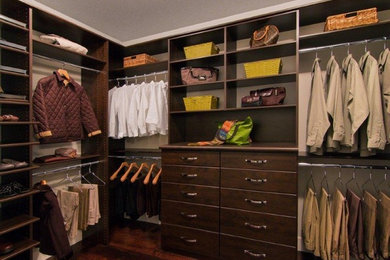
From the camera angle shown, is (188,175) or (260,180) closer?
(260,180)

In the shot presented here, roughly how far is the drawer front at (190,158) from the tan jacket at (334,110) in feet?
3.03

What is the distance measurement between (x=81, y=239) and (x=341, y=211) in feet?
8.66

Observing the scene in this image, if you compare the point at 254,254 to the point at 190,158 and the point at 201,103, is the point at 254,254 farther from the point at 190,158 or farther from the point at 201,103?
the point at 201,103

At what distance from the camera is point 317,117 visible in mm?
1771

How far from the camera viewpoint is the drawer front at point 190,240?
1.94m

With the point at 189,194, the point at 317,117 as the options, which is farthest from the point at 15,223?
the point at 317,117

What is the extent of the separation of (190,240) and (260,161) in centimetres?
99

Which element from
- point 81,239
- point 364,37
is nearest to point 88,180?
point 81,239

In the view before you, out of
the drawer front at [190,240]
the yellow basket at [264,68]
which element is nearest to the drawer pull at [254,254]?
the drawer front at [190,240]

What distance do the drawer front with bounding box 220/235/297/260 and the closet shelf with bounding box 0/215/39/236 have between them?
60.6 inches

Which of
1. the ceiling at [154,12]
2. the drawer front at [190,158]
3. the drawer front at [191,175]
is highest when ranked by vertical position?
the ceiling at [154,12]

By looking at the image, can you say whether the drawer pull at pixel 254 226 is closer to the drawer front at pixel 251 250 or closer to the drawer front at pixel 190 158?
the drawer front at pixel 251 250

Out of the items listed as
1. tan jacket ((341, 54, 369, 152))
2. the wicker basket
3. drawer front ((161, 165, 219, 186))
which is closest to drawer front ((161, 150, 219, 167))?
drawer front ((161, 165, 219, 186))

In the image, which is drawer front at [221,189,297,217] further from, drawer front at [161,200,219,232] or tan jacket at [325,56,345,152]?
tan jacket at [325,56,345,152]
